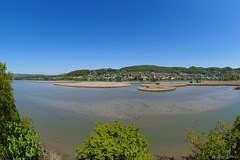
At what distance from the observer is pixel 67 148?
31.2ft

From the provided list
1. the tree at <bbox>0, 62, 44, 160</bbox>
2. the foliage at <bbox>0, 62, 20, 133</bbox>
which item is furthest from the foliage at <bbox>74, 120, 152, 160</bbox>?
the foliage at <bbox>0, 62, 20, 133</bbox>

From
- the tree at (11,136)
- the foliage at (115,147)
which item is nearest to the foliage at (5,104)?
the tree at (11,136)

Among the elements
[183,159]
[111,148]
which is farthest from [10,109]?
[183,159]

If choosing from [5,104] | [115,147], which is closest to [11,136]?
[5,104]

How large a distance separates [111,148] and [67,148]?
7.04m

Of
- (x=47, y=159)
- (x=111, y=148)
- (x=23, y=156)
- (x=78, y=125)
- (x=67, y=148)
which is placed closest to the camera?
(x=111, y=148)

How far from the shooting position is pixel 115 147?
496cm

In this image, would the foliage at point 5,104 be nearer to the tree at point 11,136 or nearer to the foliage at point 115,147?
the tree at point 11,136

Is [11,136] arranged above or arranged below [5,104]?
below

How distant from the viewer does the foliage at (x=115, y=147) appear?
4.75m

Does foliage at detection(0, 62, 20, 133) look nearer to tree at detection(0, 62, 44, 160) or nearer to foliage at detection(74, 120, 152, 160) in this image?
tree at detection(0, 62, 44, 160)

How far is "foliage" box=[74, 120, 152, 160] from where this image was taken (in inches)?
187

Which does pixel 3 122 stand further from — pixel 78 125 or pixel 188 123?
pixel 188 123

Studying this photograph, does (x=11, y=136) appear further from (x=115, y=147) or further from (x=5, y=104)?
(x=115, y=147)
